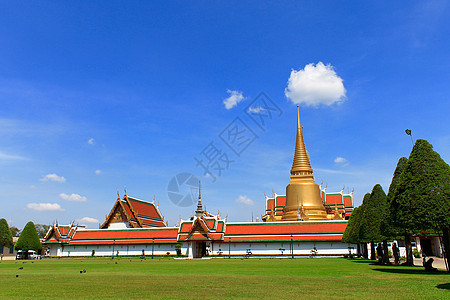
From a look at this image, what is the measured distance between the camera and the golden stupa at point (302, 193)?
6575 centimetres

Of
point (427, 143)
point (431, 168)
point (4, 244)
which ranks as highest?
point (427, 143)

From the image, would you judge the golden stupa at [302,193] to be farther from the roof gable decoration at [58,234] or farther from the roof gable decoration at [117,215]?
the roof gable decoration at [58,234]

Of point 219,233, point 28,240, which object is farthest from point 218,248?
point 28,240

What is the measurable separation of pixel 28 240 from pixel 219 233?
1232 inches

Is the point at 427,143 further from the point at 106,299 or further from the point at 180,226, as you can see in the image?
the point at 180,226

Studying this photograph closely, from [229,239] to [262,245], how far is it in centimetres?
496

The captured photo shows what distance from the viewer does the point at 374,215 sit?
103ft

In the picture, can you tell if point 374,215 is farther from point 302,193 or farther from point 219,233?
point 302,193

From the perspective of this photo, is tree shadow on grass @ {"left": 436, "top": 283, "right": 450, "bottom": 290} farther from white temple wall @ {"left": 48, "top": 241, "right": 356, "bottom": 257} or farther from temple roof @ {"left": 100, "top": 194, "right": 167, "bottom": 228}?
temple roof @ {"left": 100, "top": 194, "right": 167, "bottom": 228}

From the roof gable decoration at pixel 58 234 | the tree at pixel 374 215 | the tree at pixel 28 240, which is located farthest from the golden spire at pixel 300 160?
the tree at pixel 28 240

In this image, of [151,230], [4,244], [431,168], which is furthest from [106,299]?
[4,244]

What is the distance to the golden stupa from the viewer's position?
65750 millimetres

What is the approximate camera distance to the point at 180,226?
5847 cm

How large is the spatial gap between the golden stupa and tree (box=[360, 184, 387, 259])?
30.9 metres
